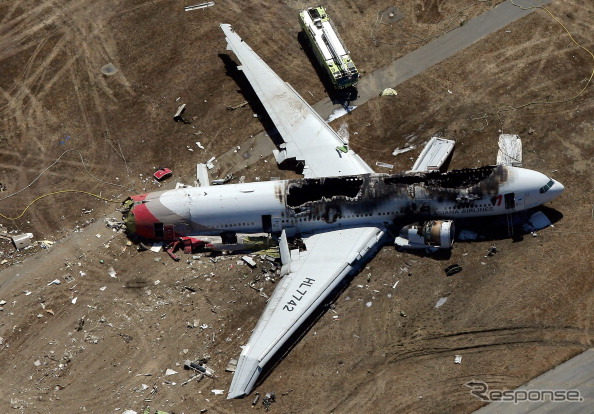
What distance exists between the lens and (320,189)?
47625mm

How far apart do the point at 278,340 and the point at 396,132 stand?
21.3 metres

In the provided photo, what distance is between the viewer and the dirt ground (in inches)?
1639

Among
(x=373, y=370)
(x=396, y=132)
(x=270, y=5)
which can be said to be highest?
(x=270, y=5)

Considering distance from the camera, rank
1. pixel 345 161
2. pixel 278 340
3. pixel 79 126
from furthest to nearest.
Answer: pixel 79 126, pixel 345 161, pixel 278 340

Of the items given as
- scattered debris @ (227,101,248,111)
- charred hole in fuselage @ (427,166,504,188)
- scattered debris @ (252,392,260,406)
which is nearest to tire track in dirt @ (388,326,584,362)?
scattered debris @ (252,392,260,406)

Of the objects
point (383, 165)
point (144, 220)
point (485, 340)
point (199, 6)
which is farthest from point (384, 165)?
point (199, 6)

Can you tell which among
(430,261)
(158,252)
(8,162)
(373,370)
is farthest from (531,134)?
(8,162)

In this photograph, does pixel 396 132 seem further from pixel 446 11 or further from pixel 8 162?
pixel 8 162

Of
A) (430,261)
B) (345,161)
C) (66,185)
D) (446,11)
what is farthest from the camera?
(446,11)

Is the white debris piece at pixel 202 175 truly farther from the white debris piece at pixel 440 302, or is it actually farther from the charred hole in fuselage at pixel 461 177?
the white debris piece at pixel 440 302

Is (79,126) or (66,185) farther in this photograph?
(79,126)

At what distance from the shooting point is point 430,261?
4609 cm

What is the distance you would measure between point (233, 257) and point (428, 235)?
13.6m

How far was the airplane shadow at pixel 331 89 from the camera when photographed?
5647 centimetres
